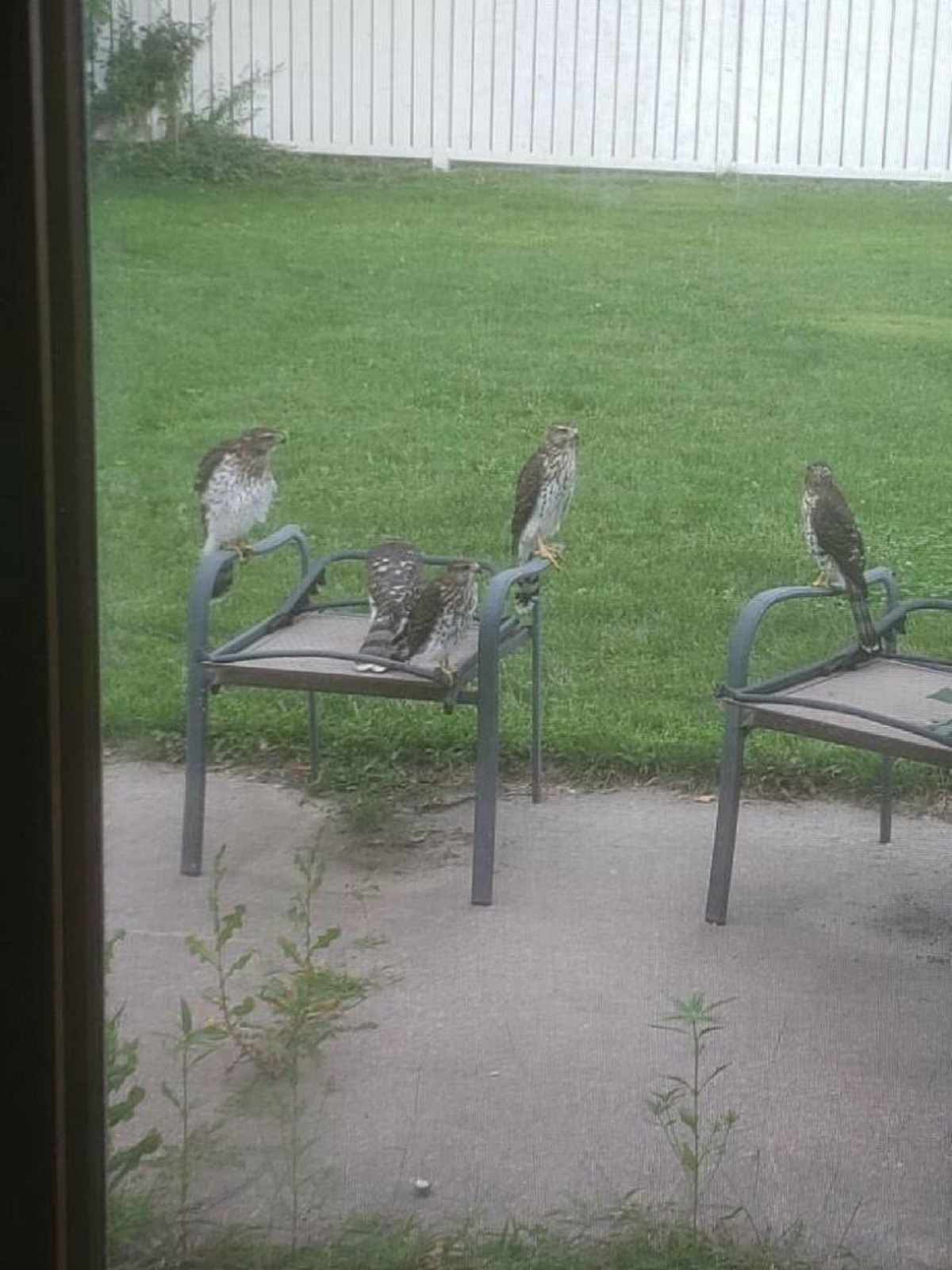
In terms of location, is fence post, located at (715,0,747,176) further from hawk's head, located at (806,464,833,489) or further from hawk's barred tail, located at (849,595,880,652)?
hawk's barred tail, located at (849,595,880,652)

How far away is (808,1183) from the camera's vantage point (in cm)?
113

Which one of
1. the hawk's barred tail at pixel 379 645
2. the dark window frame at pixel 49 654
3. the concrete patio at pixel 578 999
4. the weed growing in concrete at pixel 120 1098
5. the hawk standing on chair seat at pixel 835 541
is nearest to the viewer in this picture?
the dark window frame at pixel 49 654

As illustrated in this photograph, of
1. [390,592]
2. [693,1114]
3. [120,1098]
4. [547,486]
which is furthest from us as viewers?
[390,592]

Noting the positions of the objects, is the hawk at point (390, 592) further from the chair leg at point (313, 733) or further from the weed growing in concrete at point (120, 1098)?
the weed growing in concrete at point (120, 1098)

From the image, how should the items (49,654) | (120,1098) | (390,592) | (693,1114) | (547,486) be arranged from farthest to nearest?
(390,592)
(547,486)
(693,1114)
(120,1098)
(49,654)

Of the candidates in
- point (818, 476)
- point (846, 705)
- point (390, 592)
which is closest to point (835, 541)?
point (818, 476)

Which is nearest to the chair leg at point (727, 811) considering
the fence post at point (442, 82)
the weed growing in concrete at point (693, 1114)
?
the weed growing in concrete at point (693, 1114)

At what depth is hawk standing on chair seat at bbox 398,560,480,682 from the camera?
1330 millimetres

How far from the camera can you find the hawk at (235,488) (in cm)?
119

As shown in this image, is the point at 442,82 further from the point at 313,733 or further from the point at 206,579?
the point at 313,733

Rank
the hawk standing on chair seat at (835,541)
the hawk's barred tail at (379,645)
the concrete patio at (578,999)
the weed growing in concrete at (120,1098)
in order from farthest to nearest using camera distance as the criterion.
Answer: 1. the hawk's barred tail at (379,645)
2. the hawk standing on chair seat at (835,541)
3. the concrete patio at (578,999)
4. the weed growing in concrete at (120,1098)

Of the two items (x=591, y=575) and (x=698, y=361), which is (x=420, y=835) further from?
(x=698, y=361)

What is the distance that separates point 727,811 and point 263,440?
0.50 m

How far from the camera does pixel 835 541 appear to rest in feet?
4.12
